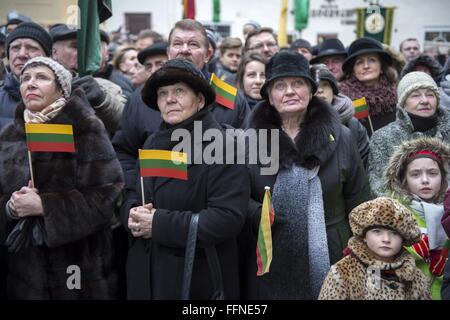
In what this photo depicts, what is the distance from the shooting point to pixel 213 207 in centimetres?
283

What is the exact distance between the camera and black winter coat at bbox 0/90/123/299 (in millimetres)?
3088

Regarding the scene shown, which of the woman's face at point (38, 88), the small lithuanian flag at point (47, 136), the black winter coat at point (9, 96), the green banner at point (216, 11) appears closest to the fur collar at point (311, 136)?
the small lithuanian flag at point (47, 136)

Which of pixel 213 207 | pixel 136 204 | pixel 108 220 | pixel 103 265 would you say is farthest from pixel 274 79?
pixel 103 265

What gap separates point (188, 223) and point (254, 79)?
6.62ft

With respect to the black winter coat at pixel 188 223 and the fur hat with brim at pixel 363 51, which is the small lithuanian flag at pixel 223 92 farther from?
the fur hat with brim at pixel 363 51

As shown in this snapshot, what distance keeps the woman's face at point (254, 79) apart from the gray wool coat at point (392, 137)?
108cm

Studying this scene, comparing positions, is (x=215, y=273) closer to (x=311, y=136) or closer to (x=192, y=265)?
(x=192, y=265)

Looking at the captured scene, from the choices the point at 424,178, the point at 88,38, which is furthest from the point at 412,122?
the point at 88,38

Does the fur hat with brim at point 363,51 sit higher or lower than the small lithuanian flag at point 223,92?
higher

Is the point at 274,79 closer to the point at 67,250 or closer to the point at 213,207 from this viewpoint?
the point at 213,207

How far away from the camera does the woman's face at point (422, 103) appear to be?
12.9 ft

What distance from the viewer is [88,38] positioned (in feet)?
12.6
